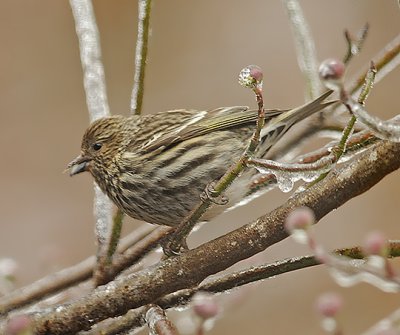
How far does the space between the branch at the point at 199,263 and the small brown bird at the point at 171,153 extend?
549 millimetres

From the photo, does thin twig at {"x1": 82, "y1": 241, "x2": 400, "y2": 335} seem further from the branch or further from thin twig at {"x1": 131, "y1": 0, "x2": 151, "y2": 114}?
thin twig at {"x1": 131, "y1": 0, "x2": 151, "y2": 114}

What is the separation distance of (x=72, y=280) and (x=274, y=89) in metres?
2.81

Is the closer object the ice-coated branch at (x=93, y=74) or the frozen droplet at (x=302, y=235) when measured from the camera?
the frozen droplet at (x=302, y=235)

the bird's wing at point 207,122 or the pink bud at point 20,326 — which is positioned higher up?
the pink bud at point 20,326

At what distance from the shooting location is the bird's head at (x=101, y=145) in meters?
3.10

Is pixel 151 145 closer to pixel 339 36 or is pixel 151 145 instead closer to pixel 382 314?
pixel 382 314

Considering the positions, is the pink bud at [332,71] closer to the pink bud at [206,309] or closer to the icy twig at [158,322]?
the pink bud at [206,309]

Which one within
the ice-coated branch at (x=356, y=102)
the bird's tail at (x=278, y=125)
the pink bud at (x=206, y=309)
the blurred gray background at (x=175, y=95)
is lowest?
the blurred gray background at (x=175, y=95)

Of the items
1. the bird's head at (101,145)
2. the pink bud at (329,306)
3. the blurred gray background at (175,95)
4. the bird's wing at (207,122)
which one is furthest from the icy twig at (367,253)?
the blurred gray background at (175,95)

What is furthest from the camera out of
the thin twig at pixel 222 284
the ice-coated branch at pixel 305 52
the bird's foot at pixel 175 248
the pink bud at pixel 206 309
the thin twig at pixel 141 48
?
the ice-coated branch at pixel 305 52

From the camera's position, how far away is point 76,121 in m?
5.09

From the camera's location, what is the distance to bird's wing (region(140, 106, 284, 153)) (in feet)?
9.52

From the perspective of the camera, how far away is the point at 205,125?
117 inches

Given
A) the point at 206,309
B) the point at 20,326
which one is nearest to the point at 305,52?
the point at 206,309
